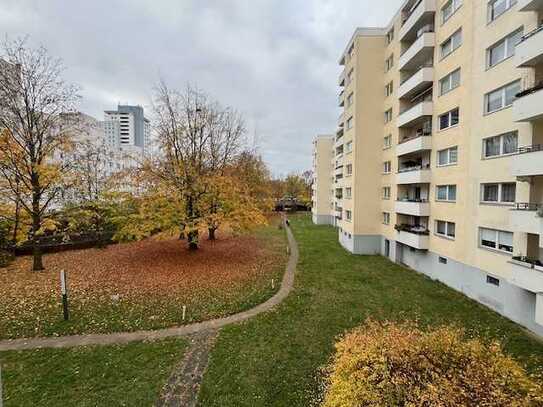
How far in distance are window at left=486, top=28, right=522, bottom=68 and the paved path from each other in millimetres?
17970

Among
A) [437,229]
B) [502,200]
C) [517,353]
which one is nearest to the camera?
[517,353]

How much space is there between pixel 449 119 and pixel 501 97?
369 cm

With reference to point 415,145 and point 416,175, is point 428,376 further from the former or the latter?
point 415,145

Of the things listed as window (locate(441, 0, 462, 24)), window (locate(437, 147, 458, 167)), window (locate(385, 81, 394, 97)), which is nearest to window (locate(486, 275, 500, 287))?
window (locate(437, 147, 458, 167))

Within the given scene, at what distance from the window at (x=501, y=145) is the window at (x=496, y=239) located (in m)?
3.76

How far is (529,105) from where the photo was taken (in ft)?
34.0

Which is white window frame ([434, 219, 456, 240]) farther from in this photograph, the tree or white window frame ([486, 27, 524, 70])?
the tree

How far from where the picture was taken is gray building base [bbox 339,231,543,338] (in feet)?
38.0

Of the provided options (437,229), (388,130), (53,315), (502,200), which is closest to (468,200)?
(502,200)

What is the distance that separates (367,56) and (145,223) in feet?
76.0

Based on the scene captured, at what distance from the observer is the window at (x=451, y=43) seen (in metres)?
15.7

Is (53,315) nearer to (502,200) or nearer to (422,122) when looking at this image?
(502,200)

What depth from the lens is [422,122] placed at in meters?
20.0

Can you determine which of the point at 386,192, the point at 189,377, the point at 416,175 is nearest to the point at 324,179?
the point at 386,192
